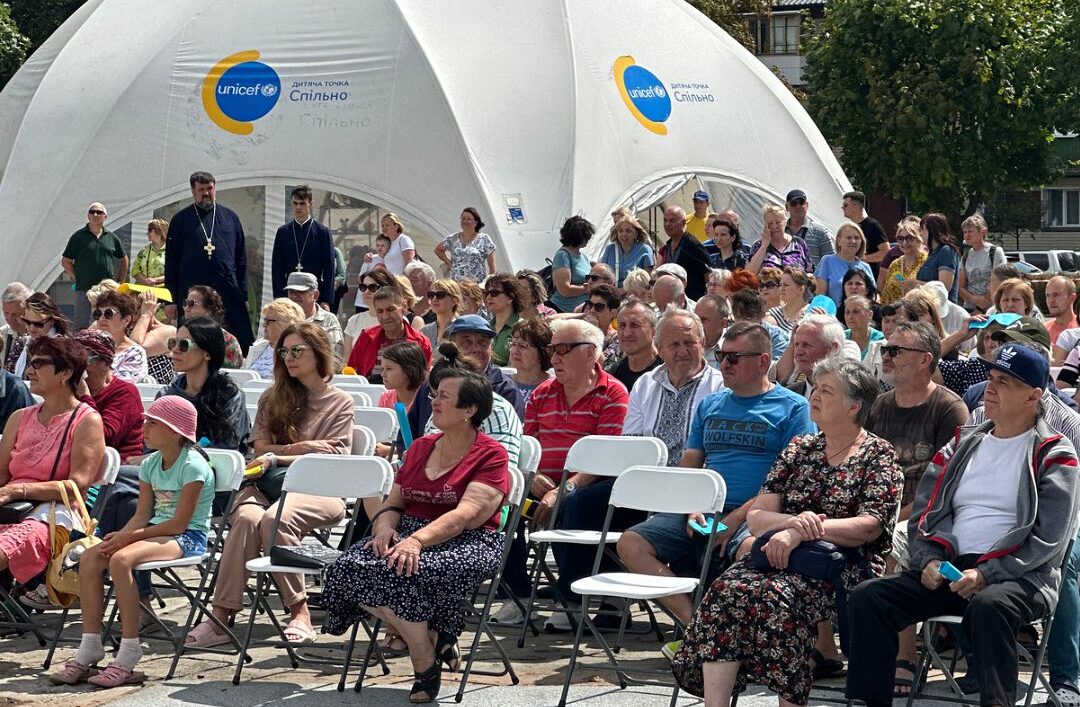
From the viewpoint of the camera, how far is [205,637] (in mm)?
7570

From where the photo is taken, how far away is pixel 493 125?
20234 mm

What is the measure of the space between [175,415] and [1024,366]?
390cm

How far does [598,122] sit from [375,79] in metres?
2.98

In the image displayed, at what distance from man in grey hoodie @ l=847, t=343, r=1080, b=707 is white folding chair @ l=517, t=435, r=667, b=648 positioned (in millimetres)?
1660

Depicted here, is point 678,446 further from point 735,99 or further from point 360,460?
point 735,99

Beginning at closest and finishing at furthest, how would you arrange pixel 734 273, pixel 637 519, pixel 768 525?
1. pixel 768 525
2. pixel 637 519
3. pixel 734 273

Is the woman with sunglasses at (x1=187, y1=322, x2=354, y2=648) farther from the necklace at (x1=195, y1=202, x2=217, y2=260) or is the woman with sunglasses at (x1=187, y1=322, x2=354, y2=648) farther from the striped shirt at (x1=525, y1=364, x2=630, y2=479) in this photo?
the necklace at (x1=195, y1=202, x2=217, y2=260)

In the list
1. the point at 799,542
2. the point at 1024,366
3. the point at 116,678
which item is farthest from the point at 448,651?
the point at 1024,366

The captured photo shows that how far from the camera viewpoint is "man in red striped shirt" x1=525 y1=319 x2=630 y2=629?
8156 mm

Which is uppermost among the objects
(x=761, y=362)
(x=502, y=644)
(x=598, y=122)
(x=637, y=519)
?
(x=598, y=122)

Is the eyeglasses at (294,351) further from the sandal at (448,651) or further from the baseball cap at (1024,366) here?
the baseball cap at (1024,366)

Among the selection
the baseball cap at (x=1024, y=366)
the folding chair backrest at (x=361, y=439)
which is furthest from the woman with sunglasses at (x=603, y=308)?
the baseball cap at (x=1024, y=366)

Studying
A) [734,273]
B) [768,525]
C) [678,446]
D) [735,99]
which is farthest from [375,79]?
[768,525]

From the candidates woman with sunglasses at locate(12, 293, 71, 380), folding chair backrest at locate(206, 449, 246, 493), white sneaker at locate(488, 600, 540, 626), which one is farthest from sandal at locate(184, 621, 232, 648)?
woman with sunglasses at locate(12, 293, 71, 380)
